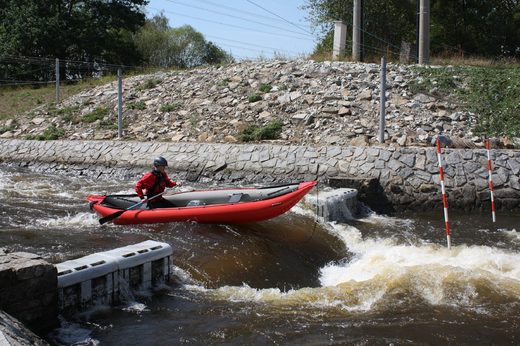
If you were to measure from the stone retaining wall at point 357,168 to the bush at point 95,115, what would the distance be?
2756 millimetres

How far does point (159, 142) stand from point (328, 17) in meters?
16.0

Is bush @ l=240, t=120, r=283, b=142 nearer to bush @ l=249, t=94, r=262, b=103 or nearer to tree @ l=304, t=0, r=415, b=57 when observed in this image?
bush @ l=249, t=94, r=262, b=103

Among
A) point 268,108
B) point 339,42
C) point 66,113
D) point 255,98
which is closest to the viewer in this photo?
point 268,108

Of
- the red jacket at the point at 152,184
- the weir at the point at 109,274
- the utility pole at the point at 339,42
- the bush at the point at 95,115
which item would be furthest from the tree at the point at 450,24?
the weir at the point at 109,274

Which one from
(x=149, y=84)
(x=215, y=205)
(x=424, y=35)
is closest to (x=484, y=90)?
(x=424, y=35)

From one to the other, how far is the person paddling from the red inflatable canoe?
153 millimetres

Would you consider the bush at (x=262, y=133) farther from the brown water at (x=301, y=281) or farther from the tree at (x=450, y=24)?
the tree at (x=450, y=24)

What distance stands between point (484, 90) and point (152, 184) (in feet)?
30.5

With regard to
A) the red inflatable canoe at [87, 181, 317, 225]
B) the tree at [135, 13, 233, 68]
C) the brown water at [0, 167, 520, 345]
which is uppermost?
the tree at [135, 13, 233, 68]

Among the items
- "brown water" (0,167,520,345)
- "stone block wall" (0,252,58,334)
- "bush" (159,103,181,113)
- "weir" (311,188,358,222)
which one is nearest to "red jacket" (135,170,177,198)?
"brown water" (0,167,520,345)

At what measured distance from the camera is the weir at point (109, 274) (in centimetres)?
436

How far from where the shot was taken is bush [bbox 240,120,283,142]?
12758 mm

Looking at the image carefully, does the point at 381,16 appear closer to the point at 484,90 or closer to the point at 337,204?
the point at 484,90

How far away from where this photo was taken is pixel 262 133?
1274cm
